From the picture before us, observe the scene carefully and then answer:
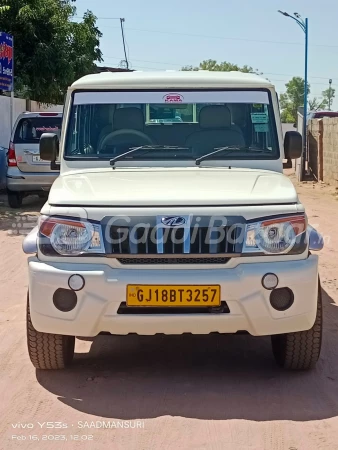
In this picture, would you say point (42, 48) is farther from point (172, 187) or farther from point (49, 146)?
point (172, 187)

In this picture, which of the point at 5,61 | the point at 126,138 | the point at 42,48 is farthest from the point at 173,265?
the point at 42,48

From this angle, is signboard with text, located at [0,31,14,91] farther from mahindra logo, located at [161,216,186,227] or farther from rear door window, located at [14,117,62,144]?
mahindra logo, located at [161,216,186,227]

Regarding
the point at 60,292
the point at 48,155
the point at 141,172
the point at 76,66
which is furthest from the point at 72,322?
the point at 76,66

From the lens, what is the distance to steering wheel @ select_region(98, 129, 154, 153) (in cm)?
566

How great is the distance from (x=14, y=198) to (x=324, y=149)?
32.1 feet

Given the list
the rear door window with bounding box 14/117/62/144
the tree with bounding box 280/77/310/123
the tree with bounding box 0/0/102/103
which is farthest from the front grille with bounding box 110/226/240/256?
the tree with bounding box 280/77/310/123

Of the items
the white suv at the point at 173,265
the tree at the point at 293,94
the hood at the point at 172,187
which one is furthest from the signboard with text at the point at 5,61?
the tree at the point at 293,94

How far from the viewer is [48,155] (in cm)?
584

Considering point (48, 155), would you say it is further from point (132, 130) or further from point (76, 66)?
point (76, 66)

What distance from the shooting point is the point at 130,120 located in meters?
5.73

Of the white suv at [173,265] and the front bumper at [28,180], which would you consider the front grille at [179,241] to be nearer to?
the white suv at [173,265]

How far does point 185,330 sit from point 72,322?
25.9 inches

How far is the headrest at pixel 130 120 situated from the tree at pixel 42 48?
16551 millimetres

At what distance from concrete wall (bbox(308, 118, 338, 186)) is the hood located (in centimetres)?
1428
